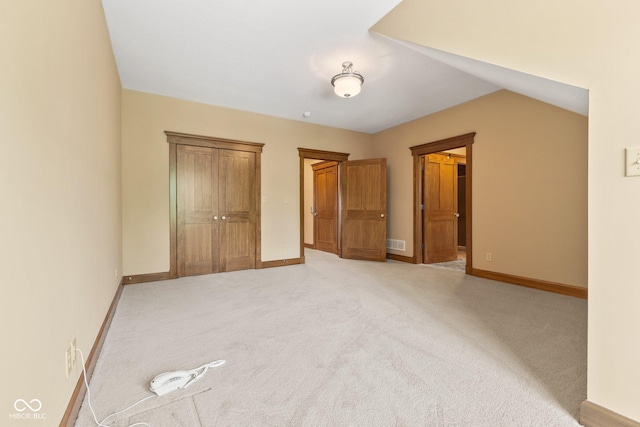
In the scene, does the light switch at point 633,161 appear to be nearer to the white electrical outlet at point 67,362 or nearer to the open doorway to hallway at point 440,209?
the white electrical outlet at point 67,362

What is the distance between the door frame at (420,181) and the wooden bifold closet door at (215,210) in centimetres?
297

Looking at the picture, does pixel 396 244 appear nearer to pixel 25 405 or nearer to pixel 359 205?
pixel 359 205

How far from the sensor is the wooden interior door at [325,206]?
266 inches

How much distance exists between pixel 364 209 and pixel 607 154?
4.57m

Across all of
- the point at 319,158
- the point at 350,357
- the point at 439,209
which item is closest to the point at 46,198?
the point at 350,357

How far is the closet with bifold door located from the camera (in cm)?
434

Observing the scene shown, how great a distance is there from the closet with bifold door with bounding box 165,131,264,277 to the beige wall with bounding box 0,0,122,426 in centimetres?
238

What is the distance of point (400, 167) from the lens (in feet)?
18.7

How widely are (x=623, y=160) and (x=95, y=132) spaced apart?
Result: 3.14 metres

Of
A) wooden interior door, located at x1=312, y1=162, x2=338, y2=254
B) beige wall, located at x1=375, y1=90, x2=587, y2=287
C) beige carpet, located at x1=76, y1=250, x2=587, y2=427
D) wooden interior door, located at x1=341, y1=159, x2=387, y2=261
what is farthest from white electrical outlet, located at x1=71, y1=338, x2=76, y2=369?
wooden interior door, located at x1=312, y1=162, x2=338, y2=254

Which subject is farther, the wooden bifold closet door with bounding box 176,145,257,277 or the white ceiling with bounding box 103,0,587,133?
the wooden bifold closet door with bounding box 176,145,257,277

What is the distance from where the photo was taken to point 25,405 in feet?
2.97

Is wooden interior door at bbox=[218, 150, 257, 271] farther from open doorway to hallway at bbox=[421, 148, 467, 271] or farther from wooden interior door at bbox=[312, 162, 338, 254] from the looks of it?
open doorway to hallway at bbox=[421, 148, 467, 271]

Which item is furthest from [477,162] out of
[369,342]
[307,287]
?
[369,342]
